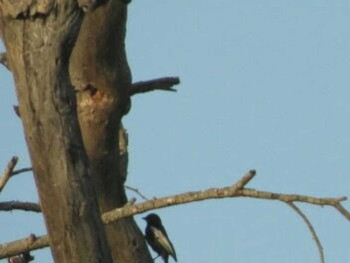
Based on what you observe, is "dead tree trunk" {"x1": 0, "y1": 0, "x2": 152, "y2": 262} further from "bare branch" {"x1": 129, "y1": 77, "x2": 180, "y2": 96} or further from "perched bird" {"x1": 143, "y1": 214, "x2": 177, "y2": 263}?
"perched bird" {"x1": 143, "y1": 214, "x2": 177, "y2": 263}

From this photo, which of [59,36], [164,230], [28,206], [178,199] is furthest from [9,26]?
[164,230]

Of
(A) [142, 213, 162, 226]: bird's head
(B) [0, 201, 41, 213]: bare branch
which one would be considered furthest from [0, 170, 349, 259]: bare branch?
(A) [142, 213, 162, 226]: bird's head

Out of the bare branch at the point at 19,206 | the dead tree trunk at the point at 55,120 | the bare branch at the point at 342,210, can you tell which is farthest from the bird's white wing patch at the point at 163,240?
the dead tree trunk at the point at 55,120

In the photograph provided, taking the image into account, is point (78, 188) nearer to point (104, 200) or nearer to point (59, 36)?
point (59, 36)

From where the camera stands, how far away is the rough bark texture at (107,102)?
8.01m

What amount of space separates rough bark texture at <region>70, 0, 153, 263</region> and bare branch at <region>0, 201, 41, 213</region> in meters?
0.95

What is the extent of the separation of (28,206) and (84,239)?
1.96 metres

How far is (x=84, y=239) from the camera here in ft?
17.0

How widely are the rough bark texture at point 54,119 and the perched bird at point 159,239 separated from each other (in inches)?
216

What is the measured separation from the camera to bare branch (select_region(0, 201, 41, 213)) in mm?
6715

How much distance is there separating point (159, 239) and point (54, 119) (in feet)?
18.9

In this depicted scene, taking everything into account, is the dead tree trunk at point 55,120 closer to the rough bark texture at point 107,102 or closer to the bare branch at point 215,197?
the bare branch at point 215,197

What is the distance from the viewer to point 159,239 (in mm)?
10812

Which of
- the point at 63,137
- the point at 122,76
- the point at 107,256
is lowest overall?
the point at 107,256
